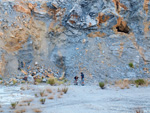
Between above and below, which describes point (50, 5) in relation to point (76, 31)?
above

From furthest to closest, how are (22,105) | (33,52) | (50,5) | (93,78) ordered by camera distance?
(50,5) < (33,52) < (93,78) < (22,105)

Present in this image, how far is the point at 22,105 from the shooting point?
7.16 m

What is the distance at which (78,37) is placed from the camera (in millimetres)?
20656

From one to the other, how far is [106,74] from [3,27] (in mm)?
11581

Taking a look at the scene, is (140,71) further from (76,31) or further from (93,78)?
(76,31)

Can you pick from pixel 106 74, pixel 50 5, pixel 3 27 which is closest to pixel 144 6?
pixel 106 74

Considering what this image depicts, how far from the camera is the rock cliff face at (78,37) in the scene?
18453mm

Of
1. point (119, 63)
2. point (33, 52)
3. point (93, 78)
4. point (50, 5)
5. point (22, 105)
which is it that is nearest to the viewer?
point (22, 105)

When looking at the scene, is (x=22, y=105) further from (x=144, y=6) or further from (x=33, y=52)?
(x=144, y=6)

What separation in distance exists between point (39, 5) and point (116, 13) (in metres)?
9.41

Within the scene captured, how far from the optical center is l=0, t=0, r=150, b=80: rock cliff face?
18.5 m

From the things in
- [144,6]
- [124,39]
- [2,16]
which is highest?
[144,6]

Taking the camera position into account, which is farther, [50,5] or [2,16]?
[50,5]

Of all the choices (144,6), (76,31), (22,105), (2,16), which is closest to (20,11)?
(2,16)
